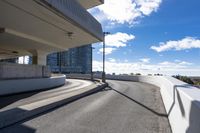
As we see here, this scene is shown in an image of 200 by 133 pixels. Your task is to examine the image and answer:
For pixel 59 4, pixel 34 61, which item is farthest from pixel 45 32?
pixel 34 61

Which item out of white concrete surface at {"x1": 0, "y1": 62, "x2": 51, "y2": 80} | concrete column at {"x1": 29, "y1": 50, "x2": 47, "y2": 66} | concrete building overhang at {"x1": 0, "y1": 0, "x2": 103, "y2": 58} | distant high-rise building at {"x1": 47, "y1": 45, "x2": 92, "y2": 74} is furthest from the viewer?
distant high-rise building at {"x1": 47, "y1": 45, "x2": 92, "y2": 74}

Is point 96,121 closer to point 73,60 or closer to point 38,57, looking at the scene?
point 38,57

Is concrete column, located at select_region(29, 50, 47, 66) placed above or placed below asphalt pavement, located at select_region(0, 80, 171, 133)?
above

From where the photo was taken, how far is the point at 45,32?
2164 cm

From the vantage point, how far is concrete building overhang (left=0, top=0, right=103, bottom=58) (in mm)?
14055

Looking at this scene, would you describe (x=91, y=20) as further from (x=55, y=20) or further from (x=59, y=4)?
(x=59, y=4)

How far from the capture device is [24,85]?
19703 millimetres

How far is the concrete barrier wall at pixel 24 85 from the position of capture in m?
17.1

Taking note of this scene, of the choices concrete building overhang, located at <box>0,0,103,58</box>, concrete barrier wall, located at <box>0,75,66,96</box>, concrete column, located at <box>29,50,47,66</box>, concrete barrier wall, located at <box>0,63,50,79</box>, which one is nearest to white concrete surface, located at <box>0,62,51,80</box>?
concrete barrier wall, located at <box>0,63,50,79</box>

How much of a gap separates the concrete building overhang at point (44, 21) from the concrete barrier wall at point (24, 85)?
14.0 feet

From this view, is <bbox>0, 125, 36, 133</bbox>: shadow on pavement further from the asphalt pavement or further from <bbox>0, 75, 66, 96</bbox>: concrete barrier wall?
<bbox>0, 75, 66, 96</bbox>: concrete barrier wall

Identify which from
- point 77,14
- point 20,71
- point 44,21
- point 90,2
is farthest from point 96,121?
point 90,2

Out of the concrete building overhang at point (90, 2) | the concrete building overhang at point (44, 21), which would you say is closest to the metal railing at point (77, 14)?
the concrete building overhang at point (44, 21)

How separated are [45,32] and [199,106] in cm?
1921
